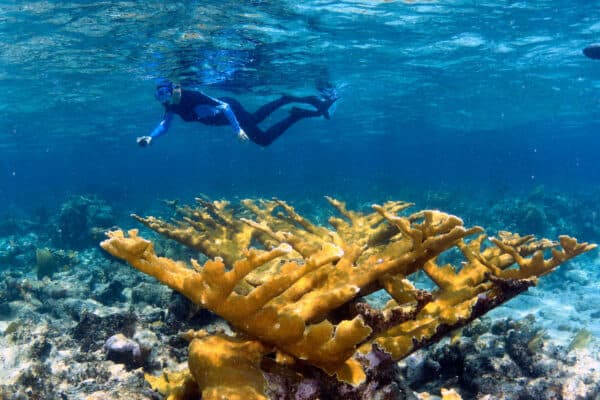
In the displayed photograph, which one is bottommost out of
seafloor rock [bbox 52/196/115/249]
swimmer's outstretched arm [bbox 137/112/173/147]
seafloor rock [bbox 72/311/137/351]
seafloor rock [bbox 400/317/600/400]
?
seafloor rock [bbox 52/196/115/249]

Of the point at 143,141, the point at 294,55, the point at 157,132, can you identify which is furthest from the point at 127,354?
the point at 294,55

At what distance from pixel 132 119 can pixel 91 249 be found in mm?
22617

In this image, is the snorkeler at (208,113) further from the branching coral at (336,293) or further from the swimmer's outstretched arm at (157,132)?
the branching coral at (336,293)

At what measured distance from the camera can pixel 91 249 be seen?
16922 mm

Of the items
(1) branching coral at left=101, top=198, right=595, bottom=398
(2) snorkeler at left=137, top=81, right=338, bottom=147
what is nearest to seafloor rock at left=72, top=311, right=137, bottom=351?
(1) branching coral at left=101, top=198, right=595, bottom=398

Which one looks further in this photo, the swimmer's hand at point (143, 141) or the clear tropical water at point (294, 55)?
the clear tropical water at point (294, 55)

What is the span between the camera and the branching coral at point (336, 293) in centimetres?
214

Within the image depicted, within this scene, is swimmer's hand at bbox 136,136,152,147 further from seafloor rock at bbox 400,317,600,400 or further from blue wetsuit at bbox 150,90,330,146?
seafloor rock at bbox 400,317,600,400

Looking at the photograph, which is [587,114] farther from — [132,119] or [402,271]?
[402,271]

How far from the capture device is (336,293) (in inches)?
95.1

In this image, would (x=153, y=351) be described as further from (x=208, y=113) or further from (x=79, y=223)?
(x=79, y=223)

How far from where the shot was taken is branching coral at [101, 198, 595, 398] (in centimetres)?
214

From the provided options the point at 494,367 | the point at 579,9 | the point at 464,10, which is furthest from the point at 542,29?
the point at 494,367

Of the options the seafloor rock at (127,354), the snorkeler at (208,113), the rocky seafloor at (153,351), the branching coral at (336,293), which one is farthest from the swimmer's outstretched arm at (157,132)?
the branching coral at (336,293)
